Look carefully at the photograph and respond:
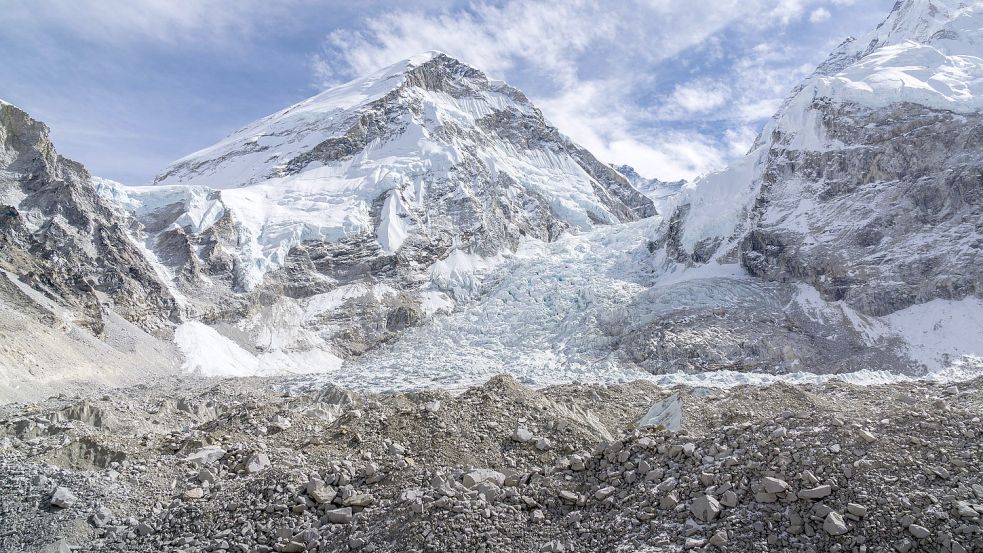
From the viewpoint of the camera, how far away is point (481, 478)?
850 centimetres

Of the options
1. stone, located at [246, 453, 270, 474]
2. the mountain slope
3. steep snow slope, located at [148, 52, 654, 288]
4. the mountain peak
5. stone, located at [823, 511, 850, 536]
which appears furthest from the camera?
steep snow slope, located at [148, 52, 654, 288]

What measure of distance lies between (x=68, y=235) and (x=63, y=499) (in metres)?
45.3

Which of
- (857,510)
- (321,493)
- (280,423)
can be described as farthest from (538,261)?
(857,510)

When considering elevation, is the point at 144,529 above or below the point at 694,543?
above

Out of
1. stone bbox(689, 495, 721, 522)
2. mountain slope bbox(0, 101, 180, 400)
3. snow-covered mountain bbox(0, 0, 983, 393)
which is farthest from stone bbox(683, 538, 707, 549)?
snow-covered mountain bbox(0, 0, 983, 393)

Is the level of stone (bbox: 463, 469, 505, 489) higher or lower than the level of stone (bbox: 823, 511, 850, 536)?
higher

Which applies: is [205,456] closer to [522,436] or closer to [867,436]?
[522,436]

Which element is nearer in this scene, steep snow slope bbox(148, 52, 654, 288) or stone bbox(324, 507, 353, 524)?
stone bbox(324, 507, 353, 524)

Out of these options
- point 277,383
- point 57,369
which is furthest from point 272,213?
point 57,369

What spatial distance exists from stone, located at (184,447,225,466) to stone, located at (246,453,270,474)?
0.76m

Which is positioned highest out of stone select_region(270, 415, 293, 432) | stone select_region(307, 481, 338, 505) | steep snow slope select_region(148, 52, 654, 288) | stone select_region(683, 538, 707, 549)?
steep snow slope select_region(148, 52, 654, 288)

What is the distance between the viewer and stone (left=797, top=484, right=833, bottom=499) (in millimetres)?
6465

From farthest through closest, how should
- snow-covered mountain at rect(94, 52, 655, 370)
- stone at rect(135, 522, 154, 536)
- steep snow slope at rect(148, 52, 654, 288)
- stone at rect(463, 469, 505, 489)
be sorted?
steep snow slope at rect(148, 52, 654, 288), snow-covered mountain at rect(94, 52, 655, 370), stone at rect(135, 522, 154, 536), stone at rect(463, 469, 505, 489)

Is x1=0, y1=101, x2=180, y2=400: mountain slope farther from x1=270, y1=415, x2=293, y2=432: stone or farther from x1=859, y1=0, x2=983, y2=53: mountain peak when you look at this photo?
x1=859, y1=0, x2=983, y2=53: mountain peak
